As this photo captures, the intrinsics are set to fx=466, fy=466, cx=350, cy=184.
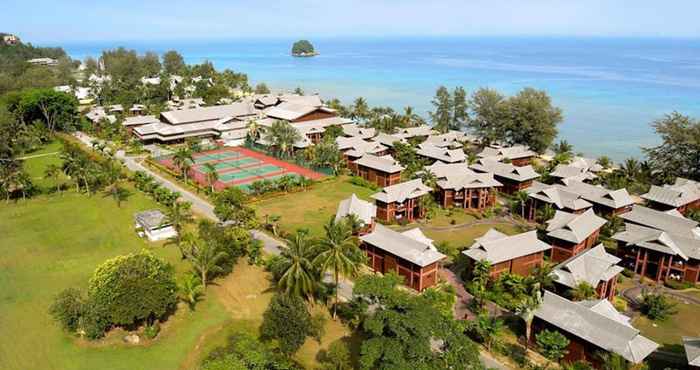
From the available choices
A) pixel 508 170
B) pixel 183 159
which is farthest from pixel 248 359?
pixel 508 170

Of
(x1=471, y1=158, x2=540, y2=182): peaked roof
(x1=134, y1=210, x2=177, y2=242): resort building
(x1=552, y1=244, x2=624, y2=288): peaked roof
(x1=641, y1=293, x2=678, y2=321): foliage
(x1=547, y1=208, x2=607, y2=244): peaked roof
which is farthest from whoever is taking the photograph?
(x1=471, y1=158, x2=540, y2=182): peaked roof

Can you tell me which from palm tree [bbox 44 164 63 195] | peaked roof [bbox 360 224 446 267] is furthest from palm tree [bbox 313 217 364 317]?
palm tree [bbox 44 164 63 195]

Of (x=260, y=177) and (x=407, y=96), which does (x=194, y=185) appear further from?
(x=407, y=96)

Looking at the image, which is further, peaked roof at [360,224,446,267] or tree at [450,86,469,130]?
tree at [450,86,469,130]

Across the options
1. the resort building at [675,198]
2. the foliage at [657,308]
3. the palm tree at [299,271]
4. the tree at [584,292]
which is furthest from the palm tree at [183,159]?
the resort building at [675,198]

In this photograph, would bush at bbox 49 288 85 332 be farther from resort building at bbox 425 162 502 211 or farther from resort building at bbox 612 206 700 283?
resort building at bbox 612 206 700 283

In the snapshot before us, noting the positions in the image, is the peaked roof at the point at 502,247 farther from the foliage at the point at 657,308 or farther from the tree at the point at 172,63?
the tree at the point at 172,63

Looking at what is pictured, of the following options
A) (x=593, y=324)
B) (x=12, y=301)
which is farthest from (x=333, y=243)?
(x=12, y=301)

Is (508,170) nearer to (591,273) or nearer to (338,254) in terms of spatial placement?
(591,273)
